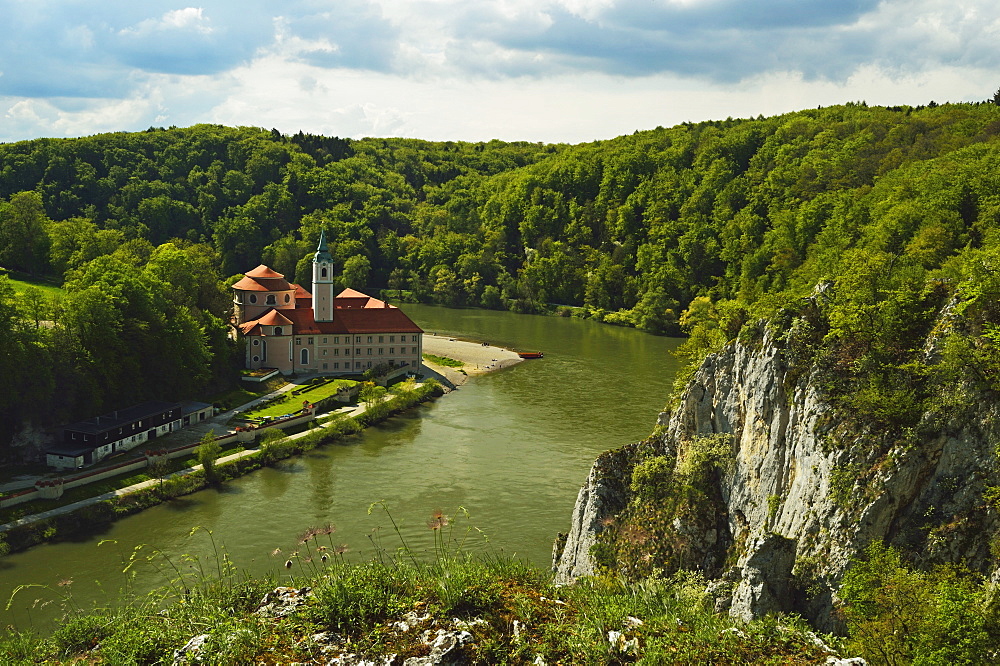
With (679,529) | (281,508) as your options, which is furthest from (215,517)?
(679,529)

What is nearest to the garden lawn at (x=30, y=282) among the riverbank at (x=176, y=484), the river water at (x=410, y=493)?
the riverbank at (x=176, y=484)

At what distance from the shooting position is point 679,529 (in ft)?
68.5

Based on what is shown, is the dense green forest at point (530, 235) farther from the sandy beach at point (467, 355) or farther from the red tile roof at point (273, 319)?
the sandy beach at point (467, 355)

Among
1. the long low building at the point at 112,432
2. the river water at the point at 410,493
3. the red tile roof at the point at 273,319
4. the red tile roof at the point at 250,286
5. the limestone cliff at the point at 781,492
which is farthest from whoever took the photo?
the red tile roof at the point at 250,286

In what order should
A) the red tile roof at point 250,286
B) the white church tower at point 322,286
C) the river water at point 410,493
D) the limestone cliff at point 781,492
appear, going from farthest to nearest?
the red tile roof at point 250,286 → the white church tower at point 322,286 → the river water at point 410,493 → the limestone cliff at point 781,492

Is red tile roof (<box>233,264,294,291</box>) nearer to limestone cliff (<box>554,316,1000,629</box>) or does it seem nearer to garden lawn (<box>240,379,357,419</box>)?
garden lawn (<box>240,379,357,419</box>)

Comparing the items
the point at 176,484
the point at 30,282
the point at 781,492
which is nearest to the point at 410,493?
the point at 176,484

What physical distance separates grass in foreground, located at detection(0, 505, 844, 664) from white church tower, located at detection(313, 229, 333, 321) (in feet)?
170

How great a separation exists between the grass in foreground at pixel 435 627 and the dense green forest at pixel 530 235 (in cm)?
792

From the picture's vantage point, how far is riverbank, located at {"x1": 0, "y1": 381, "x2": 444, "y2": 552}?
32.2 m

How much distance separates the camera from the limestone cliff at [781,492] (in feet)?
51.1

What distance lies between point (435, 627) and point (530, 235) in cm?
12453

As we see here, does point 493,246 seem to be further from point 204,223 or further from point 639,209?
point 204,223

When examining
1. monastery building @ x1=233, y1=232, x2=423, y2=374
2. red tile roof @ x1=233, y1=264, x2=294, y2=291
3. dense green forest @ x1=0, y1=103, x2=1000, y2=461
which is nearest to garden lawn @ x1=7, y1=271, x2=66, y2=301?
dense green forest @ x1=0, y1=103, x2=1000, y2=461
